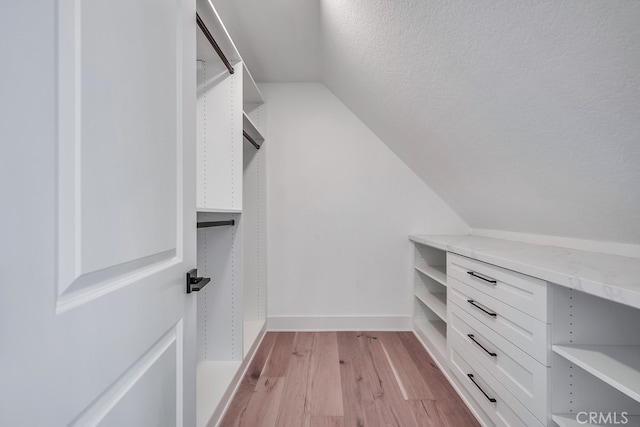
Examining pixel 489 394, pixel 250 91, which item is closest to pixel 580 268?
pixel 489 394

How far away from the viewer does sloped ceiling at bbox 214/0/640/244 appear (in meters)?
0.79

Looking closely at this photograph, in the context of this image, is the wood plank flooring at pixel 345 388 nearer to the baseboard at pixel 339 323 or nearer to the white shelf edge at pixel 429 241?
the baseboard at pixel 339 323

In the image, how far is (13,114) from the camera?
1.17ft

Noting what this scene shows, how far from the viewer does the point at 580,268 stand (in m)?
0.96

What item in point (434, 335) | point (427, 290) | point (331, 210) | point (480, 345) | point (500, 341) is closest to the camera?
point (500, 341)

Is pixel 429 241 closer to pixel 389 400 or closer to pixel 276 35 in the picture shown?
pixel 389 400

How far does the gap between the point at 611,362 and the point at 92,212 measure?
4.53 ft

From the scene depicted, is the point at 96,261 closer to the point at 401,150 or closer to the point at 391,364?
the point at 391,364

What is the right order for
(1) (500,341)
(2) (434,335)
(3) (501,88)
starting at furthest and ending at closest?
(2) (434,335), (1) (500,341), (3) (501,88)

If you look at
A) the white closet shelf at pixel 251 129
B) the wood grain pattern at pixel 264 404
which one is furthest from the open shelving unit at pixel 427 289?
the white closet shelf at pixel 251 129

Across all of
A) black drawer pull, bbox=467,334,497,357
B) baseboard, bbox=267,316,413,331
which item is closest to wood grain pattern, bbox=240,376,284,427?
baseboard, bbox=267,316,413,331

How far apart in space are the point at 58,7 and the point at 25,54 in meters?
0.11

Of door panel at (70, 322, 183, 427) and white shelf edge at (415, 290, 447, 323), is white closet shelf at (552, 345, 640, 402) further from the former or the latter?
door panel at (70, 322, 183, 427)

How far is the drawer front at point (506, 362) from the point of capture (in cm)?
99
